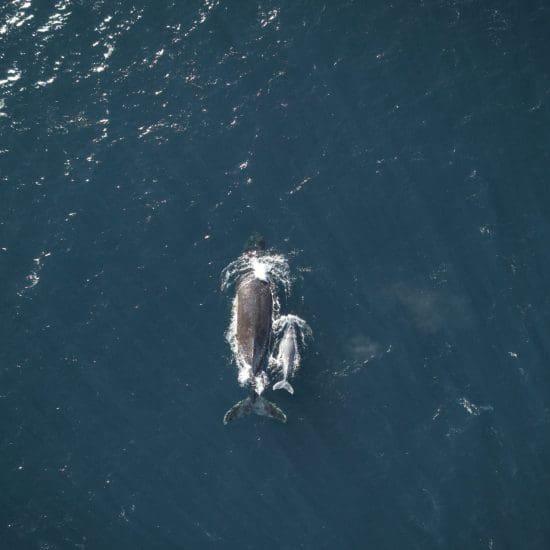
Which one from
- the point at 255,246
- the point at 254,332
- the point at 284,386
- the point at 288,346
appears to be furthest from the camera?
the point at 255,246

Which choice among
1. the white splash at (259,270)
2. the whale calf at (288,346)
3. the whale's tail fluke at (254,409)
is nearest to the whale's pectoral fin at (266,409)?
the whale's tail fluke at (254,409)

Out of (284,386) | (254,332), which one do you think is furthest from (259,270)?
(284,386)

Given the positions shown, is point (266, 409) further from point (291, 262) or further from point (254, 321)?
point (291, 262)

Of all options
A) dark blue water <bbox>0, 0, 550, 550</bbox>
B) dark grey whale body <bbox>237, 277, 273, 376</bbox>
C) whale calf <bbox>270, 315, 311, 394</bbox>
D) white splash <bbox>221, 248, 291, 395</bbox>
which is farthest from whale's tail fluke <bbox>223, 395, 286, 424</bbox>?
white splash <bbox>221, 248, 291, 395</bbox>

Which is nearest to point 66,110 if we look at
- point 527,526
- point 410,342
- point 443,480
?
point 410,342

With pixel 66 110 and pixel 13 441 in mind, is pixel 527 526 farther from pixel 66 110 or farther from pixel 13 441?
pixel 66 110

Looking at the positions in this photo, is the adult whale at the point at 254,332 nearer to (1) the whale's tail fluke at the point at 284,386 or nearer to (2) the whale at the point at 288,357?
(2) the whale at the point at 288,357
